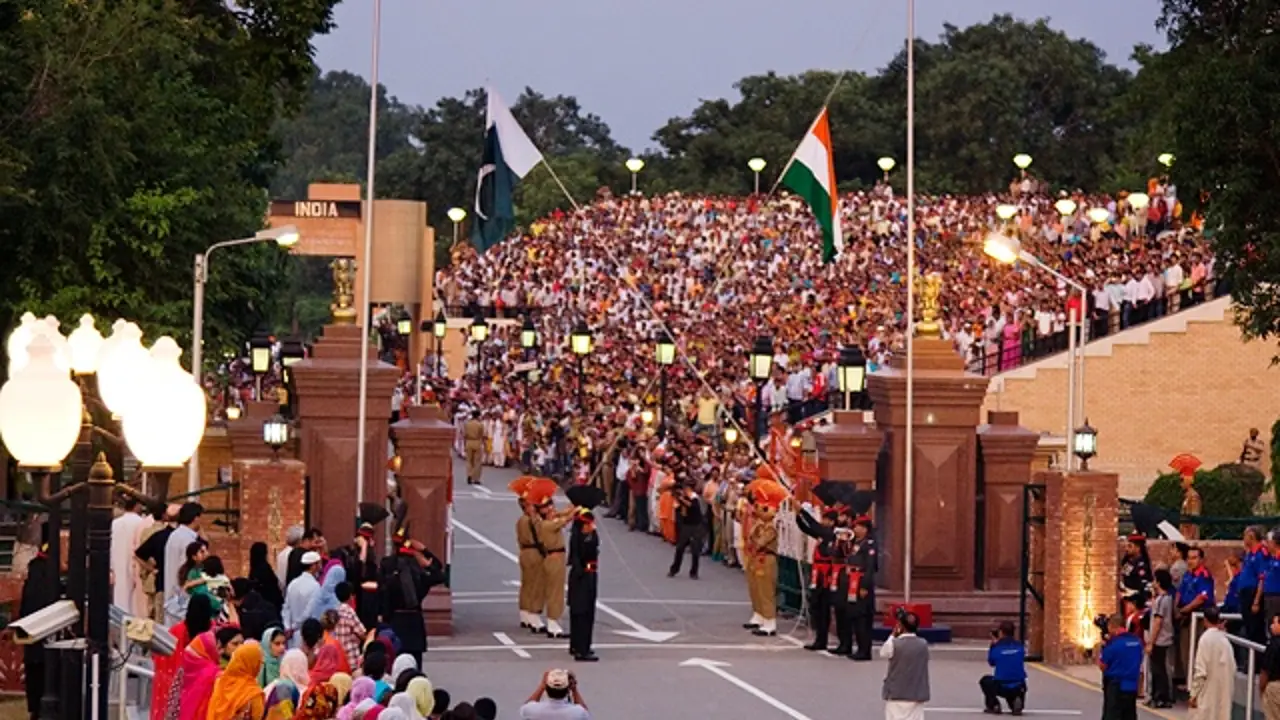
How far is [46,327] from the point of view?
14906 mm

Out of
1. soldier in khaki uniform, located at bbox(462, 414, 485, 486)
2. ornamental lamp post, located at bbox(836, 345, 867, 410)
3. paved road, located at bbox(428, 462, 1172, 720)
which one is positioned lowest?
paved road, located at bbox(428, 462, 1172, 720)

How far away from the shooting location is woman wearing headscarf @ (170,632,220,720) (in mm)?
19250

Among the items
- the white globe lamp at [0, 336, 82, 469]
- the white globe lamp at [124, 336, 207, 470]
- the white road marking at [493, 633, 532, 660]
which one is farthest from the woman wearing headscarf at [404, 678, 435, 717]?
the white road marking at [493, 633, 532, 660]

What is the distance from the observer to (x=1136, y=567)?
29672 mm

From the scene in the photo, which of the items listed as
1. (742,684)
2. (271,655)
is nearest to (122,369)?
(271,655)

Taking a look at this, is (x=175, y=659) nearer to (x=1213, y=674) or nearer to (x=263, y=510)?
(x=1213, y=674)

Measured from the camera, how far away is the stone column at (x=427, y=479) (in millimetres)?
33062

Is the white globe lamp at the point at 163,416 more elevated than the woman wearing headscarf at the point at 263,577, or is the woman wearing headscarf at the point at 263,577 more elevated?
the white globe lamp at the point at 163,416

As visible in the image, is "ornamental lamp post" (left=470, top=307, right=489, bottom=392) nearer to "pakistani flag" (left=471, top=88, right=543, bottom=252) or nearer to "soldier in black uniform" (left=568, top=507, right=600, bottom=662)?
"pakistani flag" (left=471, top=88, right=543, bottom=252)

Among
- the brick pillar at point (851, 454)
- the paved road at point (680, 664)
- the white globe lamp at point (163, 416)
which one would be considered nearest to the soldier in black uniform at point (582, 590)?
the paved road at point (680, 664)

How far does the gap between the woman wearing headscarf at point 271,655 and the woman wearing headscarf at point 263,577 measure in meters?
5.04

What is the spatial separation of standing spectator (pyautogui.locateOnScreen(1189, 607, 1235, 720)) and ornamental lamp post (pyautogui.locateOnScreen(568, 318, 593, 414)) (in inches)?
1193

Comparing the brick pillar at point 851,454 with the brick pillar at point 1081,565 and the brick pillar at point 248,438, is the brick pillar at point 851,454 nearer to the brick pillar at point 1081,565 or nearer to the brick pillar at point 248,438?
the brick pillar at point 1081,565

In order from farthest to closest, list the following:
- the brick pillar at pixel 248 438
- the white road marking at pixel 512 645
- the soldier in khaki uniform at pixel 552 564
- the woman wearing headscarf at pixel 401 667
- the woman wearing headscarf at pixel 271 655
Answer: the brick pillar at pixel 248 438 < the soldier in khaki uniform at pixel 552 564 < the white road marking at pixel 512 645 < the woman wearing headscarf at pixel 271 655 < the woman wearing headscarf at pixel 401 667
